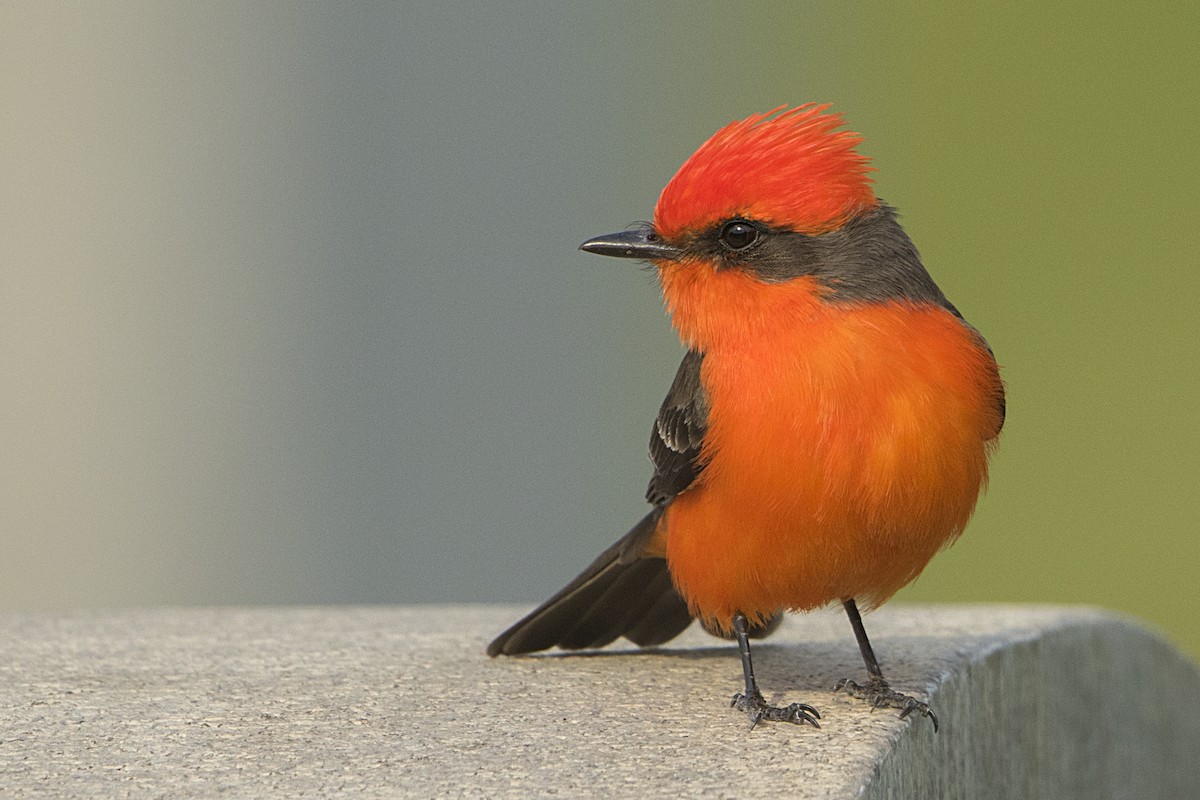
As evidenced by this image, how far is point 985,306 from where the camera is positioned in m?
10.9

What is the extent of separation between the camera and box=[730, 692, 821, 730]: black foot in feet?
12.8

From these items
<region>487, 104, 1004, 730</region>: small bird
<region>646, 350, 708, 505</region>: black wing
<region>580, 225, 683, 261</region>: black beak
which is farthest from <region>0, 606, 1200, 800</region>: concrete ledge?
<region>580, 225, 683, 261</region>: black beak

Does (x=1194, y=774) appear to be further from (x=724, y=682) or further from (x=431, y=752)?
(x=431, y=752)

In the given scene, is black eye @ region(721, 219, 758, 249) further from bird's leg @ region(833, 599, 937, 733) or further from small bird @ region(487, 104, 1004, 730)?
bird's leg @ region(833, 599, 937, 733)

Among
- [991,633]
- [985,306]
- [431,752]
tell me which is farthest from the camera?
[985,306]

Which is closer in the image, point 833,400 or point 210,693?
point 833,400

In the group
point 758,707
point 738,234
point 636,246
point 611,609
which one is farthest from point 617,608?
point 738,234

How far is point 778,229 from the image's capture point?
4.09 meters

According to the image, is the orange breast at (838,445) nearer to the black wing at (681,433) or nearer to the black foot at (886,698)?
the black wing at (681,433)

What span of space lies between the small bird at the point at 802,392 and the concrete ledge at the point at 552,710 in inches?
10.2

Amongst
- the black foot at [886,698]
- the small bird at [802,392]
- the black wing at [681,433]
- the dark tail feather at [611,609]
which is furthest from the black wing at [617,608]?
the black foot at [886,698]

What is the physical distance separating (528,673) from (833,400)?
1264 millimetres

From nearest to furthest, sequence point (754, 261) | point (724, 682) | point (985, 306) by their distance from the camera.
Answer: point (754, 261) → point (724, 682) → point (985, 306)

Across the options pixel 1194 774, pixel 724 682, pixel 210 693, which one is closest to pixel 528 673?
pixel 724 682
